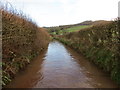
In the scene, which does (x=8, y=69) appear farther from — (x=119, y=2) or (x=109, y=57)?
(x=119, y=2)

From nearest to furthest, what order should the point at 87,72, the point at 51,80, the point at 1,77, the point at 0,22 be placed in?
Answer: 1. the point at 1,77
2. the point at 0,22
3. the point at 51,80
4. the point at 87,72

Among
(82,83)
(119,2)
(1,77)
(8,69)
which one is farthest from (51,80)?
(119,2)

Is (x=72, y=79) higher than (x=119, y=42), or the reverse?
(x=119, y=42)

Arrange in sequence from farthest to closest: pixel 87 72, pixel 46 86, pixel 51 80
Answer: pixel 87 72 < pixel 51 80 < pixel 46 86

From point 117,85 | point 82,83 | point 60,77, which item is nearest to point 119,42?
point 117,85

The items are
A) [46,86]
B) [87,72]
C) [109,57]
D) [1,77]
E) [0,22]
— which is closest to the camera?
[1,77]

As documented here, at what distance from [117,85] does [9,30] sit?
469 cm

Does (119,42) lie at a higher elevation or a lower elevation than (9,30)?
lower

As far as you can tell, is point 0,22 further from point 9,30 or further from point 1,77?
point 1,77

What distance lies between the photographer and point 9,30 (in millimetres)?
6461

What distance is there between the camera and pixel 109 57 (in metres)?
7.49

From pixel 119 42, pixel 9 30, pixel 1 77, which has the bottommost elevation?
pixel 1 77

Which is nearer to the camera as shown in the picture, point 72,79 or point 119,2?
point 72,79

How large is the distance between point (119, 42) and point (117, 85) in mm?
1900
